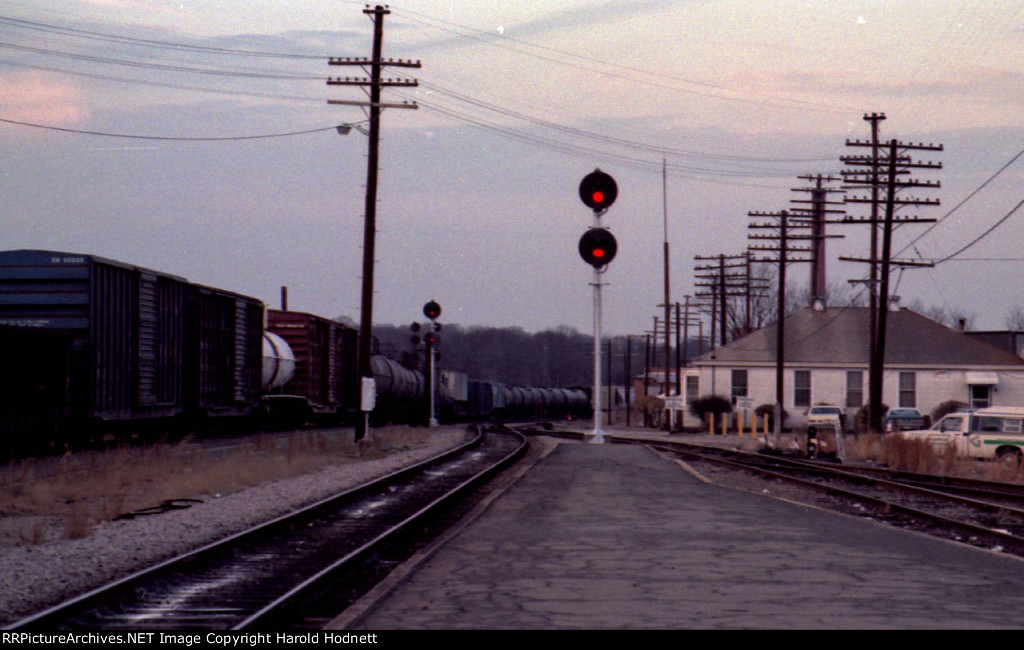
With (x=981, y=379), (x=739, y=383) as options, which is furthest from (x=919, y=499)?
(x=739, y=383)

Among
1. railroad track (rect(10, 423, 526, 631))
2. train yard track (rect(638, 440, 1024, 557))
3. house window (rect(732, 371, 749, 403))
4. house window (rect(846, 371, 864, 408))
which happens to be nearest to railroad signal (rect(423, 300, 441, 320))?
train yard track (rect(638, 440, 1024, 557))

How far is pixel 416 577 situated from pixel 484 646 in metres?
2.77

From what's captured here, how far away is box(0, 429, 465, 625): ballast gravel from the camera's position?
8.29 meters

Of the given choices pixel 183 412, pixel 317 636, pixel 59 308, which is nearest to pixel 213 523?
pixel 317 636

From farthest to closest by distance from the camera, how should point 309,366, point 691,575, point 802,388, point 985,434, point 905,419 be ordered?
point 802,388
point 905,419
point 309,366
point 985,434
point 691,575

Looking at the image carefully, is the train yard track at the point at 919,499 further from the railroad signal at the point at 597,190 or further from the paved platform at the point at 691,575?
the railroad signal at the point at 597,190

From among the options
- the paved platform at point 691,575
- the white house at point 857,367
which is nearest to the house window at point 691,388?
the white house at point 857,367

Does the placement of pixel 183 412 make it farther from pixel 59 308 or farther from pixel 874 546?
pixel 874 546

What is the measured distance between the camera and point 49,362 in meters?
19.5

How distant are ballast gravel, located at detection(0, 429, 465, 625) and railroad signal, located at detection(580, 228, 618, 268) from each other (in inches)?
225

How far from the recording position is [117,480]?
635 inches

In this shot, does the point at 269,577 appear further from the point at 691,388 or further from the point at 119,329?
the point at 691,388

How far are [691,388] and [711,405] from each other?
3714mm

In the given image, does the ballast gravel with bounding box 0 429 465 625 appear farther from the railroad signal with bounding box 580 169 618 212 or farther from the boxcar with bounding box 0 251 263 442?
the railroad signal with bounding box 580 169 618 212
